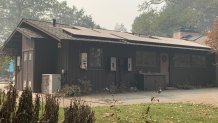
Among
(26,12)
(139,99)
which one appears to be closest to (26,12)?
(26,12)

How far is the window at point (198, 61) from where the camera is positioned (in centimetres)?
2594

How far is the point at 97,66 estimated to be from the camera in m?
19.5

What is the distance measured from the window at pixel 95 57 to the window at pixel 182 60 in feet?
23.2

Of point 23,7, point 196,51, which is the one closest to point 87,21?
point 23,7

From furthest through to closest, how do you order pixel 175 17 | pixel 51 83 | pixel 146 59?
pixel 175 17 < pixel 146 59 < pixel 51 83

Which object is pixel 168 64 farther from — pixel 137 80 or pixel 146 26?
pixel 146 26

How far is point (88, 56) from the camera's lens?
62.6 ft

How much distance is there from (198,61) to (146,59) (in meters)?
5.70

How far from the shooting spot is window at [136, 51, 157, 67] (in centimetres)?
2198

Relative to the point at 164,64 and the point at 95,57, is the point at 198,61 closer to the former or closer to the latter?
the point at 164,64

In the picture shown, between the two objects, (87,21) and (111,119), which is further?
(87,21)

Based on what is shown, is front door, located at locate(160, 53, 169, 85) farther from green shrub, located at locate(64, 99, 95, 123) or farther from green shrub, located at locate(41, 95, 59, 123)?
green shrub, located at locate(64, 99, 95, 123)

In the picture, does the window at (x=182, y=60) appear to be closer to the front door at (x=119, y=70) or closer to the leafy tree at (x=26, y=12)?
the front door at (x=119, y=70)

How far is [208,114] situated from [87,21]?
6402cm
